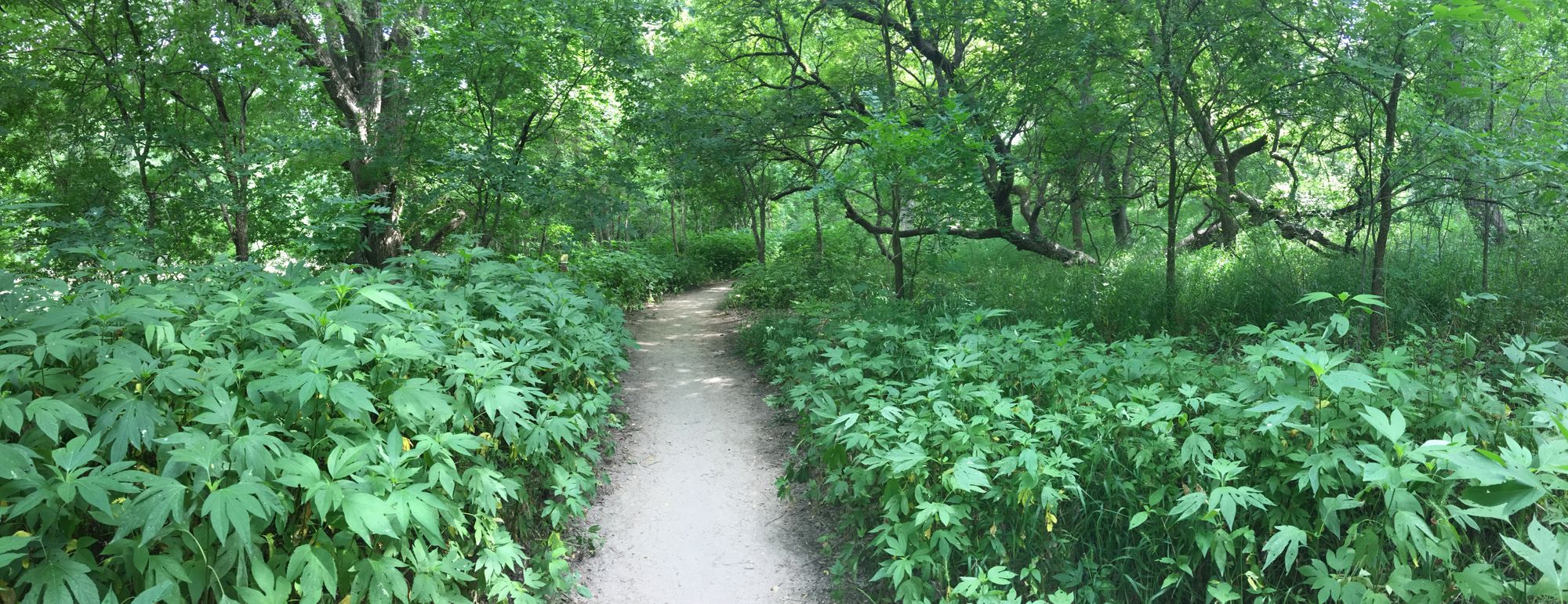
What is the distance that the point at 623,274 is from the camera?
11414 millimetres

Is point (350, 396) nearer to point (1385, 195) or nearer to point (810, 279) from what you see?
point (1385, 195)

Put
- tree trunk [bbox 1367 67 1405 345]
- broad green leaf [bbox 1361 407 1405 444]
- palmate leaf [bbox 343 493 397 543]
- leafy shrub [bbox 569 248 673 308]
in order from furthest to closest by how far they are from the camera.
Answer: leafy shrub [bbox 569 248 673 308]
tree trunk [bbox 1367 67 1405 345]
broad green leaf [bbox 1361 407 1405 444]
palmate leaf [bbox 343 493 397 543]

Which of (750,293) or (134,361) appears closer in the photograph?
(134,361)

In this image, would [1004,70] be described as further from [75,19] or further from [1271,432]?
[75,19]

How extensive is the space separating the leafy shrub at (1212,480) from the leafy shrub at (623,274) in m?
6.58

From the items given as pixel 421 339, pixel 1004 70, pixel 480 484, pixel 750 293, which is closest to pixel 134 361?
pixel 421 339

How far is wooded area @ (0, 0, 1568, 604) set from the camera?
93.3 inches

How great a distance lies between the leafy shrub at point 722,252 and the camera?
17.5 meters

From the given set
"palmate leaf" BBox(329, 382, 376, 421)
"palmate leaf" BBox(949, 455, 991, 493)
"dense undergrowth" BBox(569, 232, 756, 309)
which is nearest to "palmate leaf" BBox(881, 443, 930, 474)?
"palmate leaf" BBox(949, 455, 991, 493)

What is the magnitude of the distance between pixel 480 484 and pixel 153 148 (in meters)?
6.93

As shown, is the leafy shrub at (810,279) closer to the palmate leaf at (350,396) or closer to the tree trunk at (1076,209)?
the tree trunk at (1076,209)

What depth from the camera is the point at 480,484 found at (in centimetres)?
307

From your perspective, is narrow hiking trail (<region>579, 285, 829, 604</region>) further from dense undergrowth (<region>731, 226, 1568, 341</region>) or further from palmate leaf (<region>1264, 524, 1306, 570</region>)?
palmate leaf (<region>1264, 524, 1306, 570</region>)

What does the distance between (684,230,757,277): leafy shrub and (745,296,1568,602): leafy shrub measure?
45.1ft
